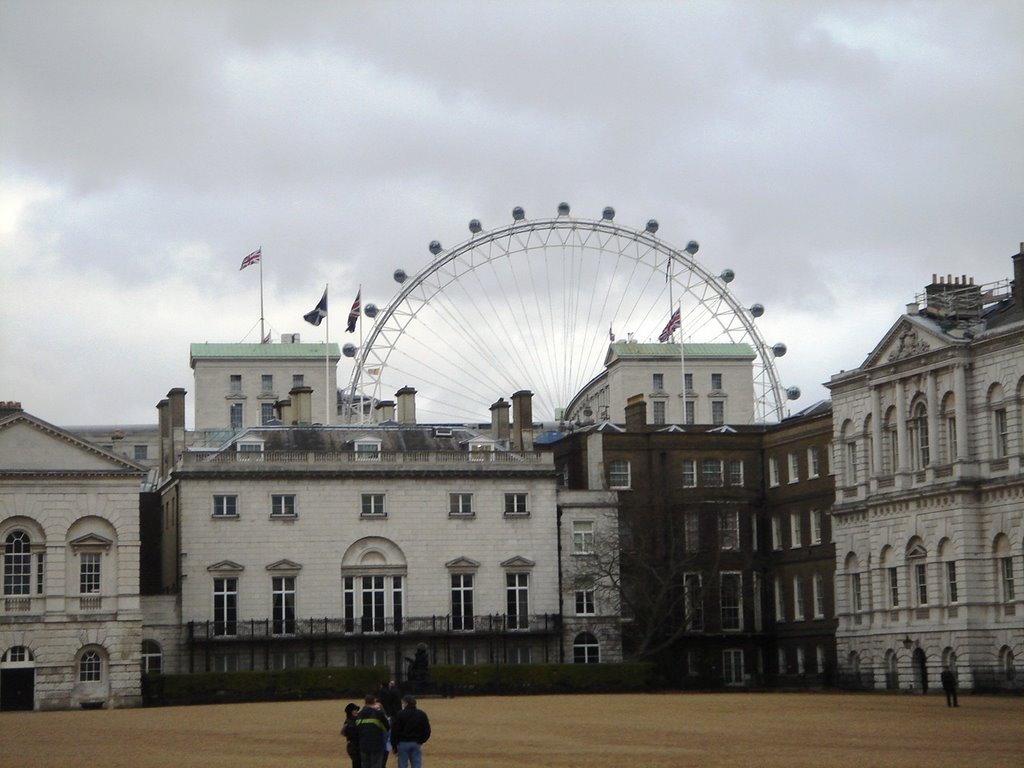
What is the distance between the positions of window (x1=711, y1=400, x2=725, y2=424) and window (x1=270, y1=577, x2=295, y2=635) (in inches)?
2752

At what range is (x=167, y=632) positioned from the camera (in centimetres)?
8319

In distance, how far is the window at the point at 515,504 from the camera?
290 feet

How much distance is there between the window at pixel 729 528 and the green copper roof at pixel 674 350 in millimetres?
57882

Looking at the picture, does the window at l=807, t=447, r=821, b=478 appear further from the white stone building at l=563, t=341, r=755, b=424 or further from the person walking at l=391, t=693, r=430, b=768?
the person walking at l=391, t=693, r=430, b=768

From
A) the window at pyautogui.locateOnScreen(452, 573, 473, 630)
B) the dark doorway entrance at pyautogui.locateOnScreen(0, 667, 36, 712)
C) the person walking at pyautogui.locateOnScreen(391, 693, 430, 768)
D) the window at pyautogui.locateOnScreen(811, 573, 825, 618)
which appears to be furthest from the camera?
the window at pyautogui.locateOnScreen(811, 573, 825, 618)

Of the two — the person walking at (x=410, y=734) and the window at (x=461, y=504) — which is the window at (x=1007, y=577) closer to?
the window at (x=461, y=504)

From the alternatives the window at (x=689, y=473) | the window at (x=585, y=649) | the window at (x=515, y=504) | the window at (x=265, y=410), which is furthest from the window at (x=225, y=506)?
the window at (x=265, y=410)

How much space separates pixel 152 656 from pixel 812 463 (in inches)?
1176

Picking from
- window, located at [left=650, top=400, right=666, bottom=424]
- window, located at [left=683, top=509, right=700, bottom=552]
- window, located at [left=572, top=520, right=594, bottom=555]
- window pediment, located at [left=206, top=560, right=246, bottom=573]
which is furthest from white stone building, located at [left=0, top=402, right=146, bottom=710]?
window, located at [left=650, top=400, right=666, bottom=424]

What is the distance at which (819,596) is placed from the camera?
287 feet

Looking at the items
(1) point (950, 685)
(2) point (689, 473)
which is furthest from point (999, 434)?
(2) point (689, 473)

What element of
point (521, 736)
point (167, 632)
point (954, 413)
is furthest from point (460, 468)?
point (521, 736)

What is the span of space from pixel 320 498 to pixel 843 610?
2275cm

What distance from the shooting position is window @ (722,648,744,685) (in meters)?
90.9
